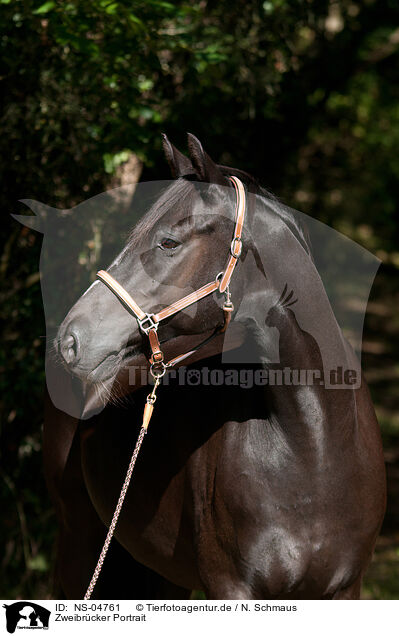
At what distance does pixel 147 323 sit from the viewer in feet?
7.37

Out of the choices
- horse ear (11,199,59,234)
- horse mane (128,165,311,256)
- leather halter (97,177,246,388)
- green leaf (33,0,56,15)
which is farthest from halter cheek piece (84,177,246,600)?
horse ear (11,199,59,234)

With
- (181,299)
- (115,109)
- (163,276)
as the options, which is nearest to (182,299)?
(181,299)

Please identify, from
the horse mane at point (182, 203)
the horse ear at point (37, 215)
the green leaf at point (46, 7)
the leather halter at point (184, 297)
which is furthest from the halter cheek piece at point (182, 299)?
the horse ear at point (37, 215)

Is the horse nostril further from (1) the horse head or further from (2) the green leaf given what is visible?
(2) the green leaf

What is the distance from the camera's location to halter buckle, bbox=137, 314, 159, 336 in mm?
2232

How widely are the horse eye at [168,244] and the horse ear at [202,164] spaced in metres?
0.25

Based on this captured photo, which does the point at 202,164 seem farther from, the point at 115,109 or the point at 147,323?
the point at 115,109

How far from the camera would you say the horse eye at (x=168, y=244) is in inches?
88.0

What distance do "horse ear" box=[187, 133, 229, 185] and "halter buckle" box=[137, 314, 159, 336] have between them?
526mm

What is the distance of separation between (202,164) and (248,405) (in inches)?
37.5

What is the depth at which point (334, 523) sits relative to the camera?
7.93 feet

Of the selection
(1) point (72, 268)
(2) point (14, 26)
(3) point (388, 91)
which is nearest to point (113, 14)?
(2) point (14, 26)

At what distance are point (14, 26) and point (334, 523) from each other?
3266mm

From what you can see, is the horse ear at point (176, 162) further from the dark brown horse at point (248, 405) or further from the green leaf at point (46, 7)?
the green leaf at point (46, 7)
